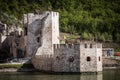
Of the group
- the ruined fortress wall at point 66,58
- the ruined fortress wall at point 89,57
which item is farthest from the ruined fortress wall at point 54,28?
the ruined fortress wall at point 89,57

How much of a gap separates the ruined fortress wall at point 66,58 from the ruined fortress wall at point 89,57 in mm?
489

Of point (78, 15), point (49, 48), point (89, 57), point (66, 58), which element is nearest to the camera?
point (89, 57)

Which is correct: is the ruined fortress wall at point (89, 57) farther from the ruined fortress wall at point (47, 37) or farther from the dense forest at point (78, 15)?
the dense forest at point (78, 15)

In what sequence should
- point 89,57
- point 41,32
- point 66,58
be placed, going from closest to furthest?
point 89,57 < point 66,58 < point 41,32

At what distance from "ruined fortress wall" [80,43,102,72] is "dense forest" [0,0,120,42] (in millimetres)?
32728

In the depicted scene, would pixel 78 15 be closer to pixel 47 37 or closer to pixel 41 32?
pixel 41 32

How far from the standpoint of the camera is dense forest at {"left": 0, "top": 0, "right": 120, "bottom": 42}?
316 ft

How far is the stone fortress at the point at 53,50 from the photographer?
53188 millimetres

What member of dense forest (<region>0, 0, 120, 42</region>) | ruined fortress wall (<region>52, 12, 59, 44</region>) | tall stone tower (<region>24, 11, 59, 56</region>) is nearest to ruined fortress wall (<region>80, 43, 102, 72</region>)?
tall stone tower (<region>24, 11, 59, 56</region>)

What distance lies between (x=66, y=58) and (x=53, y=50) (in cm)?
302

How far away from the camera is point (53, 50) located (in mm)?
56219

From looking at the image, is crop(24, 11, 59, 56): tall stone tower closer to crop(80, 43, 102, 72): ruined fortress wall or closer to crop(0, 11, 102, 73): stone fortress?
crop(0, 11, 102, 73): stone fortress

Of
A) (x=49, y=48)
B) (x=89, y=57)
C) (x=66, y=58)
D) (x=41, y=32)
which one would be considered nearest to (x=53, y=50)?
(x=66, y=58)

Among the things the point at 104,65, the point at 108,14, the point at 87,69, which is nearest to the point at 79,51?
the point at 87,69
